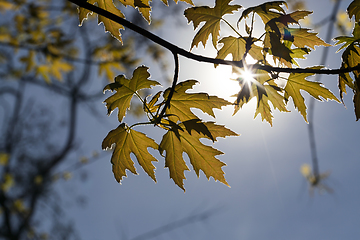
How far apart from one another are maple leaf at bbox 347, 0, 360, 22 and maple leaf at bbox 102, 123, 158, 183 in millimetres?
967

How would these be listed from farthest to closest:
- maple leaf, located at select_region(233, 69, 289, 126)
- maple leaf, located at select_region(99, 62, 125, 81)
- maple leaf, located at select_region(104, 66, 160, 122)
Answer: maple leaf, located at select_region(99, 62, 125, 81) → maple leaf, located at select_region(104, 66, 160, 122) → maple leaf, located at select_region(233, 69, 289, 126)

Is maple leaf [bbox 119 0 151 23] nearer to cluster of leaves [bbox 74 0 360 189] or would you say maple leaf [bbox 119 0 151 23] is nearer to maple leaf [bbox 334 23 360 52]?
cluster of leaves [bbox 74 0 360 189]

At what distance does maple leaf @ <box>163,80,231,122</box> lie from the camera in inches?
39.6

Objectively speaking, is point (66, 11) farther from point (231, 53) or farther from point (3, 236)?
point (3, 236)

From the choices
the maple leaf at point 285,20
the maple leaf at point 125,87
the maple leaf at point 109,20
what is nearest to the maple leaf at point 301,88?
the maple leaf at point 285,20

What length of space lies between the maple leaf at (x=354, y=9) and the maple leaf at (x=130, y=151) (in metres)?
0.97

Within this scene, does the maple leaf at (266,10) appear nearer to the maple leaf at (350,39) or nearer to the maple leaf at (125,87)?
the maple leaf at (350,39)

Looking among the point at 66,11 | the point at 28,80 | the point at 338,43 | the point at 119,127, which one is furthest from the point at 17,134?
the point at 338,43

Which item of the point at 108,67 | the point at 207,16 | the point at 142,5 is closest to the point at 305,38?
the point at 207,16

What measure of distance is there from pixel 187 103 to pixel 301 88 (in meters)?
0.53

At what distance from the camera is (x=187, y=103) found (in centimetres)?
102

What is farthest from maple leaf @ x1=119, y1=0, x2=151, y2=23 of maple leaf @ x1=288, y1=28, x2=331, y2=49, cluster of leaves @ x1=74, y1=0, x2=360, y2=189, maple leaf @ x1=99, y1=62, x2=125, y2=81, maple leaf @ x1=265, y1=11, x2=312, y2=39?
maple leaf @ x1=99, y1=62, x2=125, y2=81

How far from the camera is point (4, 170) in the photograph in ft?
31.5

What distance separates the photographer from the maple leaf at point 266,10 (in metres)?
0.96
